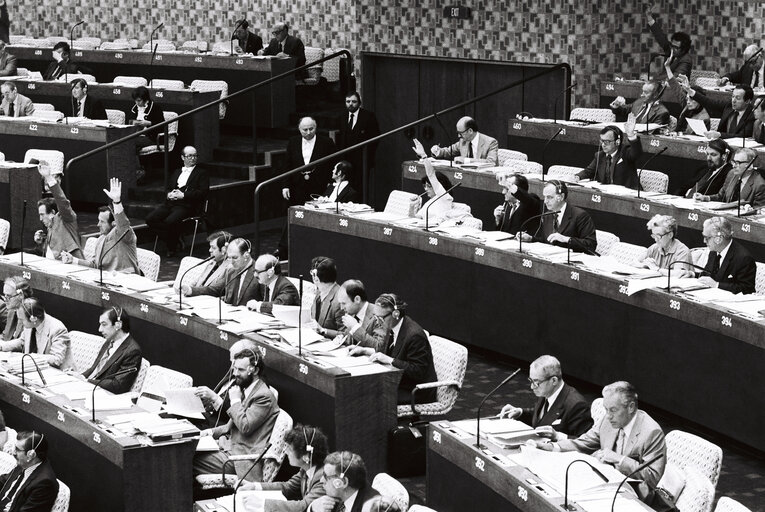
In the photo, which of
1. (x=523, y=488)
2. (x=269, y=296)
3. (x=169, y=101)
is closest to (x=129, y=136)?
(x=169, y=101)

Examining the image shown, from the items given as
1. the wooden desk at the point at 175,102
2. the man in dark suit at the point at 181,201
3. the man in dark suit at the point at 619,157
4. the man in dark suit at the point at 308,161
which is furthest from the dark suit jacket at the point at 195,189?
the man in dark suit at the point at 619,157

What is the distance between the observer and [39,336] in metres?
9.16

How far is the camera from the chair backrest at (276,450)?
7280 millimetres

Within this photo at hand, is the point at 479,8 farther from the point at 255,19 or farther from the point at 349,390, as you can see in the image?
the point at 349,390

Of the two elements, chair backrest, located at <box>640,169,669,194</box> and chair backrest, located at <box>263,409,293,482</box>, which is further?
chair backrest, located at <box>640,169,669,194</box>

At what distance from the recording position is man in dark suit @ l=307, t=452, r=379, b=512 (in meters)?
6.12

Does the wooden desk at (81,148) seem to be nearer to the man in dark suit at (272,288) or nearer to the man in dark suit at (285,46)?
the man in dark suit at (285,46)

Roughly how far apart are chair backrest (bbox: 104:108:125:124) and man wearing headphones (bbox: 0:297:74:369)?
587 centimetres

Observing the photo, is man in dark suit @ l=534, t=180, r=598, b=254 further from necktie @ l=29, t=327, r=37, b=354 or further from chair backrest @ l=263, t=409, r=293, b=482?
necktie @ l=29, t=327, r=37, b=354

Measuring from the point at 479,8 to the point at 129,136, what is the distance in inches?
174

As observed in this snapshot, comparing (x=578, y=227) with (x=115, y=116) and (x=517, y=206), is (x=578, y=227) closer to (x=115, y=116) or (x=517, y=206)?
(x=517, y=206)

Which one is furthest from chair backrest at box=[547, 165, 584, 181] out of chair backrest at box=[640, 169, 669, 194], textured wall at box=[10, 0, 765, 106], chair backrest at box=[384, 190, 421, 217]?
textured wall at box=[10, 0, 765, 106]

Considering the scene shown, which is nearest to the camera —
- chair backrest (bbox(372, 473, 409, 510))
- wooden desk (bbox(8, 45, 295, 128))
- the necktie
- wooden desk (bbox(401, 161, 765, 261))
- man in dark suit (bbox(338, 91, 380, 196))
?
chair backrest (bbox(372, 473, 409, 510))

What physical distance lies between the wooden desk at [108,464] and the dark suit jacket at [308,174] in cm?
567
